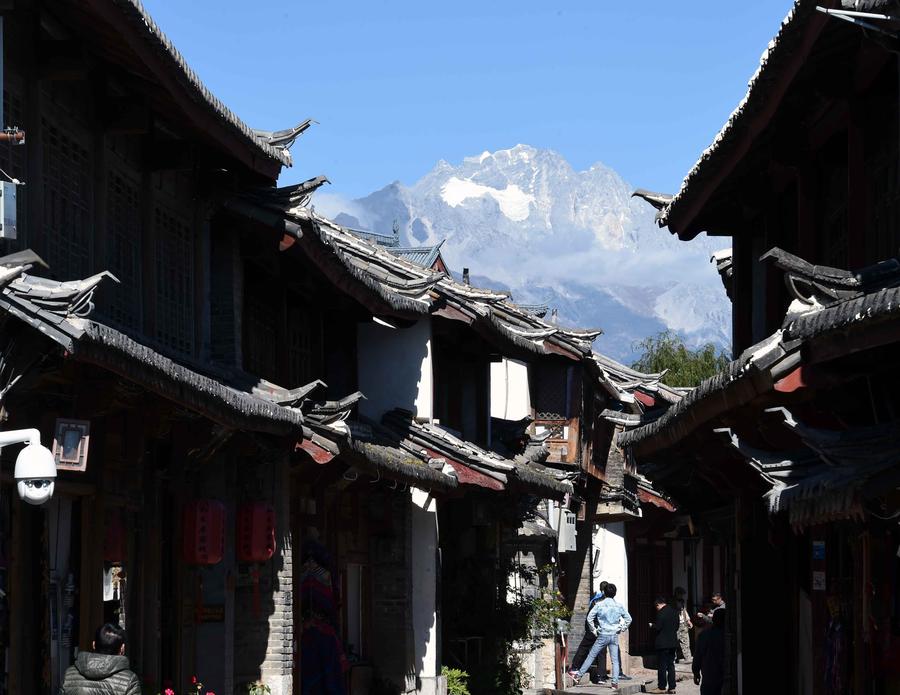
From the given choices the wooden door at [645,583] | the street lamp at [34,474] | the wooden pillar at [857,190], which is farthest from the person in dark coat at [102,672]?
the wooden door at [645,583]

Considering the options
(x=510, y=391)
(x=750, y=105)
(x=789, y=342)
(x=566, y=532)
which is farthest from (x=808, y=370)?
(x=566, y=532)

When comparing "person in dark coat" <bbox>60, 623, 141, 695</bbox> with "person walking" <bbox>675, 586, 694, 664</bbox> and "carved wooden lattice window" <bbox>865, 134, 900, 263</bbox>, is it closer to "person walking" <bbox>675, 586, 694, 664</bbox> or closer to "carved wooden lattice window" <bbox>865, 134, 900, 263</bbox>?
"carved wooden lattice window" <bbox>865, 134, 900, 263</bbox>

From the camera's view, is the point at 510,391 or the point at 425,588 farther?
the point at 510,391

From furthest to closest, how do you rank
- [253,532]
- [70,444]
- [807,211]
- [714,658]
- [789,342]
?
[714,658]
[253,532]
[807,211]
[70,444]
[789,342]

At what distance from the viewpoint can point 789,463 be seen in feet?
42.0

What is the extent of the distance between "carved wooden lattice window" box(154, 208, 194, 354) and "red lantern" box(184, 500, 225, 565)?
1629 millimetres

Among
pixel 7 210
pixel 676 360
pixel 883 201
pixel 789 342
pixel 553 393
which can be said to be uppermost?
pixel 676 360

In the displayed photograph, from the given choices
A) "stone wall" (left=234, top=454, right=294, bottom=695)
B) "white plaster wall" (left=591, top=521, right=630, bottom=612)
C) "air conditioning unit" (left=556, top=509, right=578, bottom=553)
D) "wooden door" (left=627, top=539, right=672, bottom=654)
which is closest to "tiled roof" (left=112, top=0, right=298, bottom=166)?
"stone wall" (left=234, top=454, right=294, bottom=695)

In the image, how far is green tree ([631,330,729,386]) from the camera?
58281mm

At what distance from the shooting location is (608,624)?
3073cm

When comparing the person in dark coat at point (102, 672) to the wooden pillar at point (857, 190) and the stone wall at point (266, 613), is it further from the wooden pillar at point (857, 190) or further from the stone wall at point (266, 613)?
the wooden pillar at point (857, 190)

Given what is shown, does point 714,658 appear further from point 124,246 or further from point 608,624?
point 608,624

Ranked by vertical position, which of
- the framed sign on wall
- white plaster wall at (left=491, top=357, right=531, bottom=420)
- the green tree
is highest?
the green tree

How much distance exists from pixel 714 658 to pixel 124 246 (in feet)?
30.7
